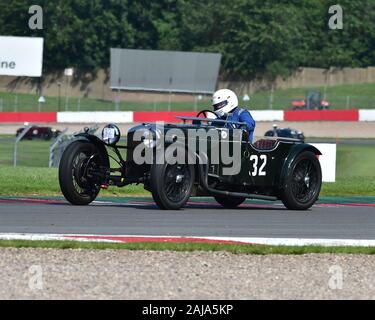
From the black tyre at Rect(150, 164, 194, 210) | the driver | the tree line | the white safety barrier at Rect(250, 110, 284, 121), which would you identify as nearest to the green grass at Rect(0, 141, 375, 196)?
the driver

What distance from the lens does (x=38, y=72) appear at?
43562mm

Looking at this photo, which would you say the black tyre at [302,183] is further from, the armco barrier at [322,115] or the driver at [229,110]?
the armco barrier at [322,115]

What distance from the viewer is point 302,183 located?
14.2m

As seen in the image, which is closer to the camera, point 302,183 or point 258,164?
point 258,164

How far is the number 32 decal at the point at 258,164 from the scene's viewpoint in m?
13.7

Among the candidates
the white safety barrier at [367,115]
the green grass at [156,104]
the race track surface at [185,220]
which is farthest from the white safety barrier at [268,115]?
the race track surface at [185,220]

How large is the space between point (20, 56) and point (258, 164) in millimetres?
32991

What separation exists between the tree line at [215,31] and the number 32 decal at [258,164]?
54763 millimetres

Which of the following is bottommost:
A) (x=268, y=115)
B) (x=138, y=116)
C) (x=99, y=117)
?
(x=99, y=117)

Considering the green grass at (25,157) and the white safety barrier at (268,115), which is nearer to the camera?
the green grass at (25,157)

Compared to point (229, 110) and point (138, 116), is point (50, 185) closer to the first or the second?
point (229, 110)

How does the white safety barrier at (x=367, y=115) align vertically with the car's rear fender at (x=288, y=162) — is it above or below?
above

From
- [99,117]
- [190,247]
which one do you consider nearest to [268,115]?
[99,117]
